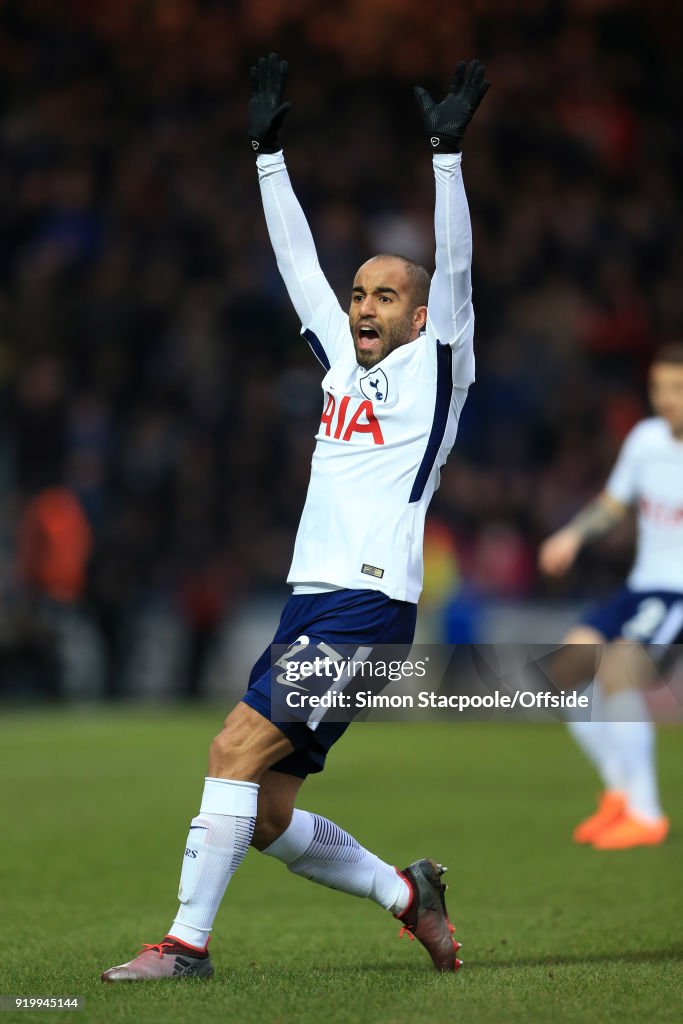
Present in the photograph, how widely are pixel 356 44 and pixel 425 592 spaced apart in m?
8.11

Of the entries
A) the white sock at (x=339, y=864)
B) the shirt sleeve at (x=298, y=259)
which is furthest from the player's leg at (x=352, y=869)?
the shirt sleeve at (x=298, y=259)

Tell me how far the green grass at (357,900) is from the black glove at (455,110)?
2502mm

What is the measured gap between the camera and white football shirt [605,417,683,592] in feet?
27.2

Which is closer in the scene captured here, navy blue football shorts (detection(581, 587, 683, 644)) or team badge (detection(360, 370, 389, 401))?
team badge (detection(360, 370, 389, 401))

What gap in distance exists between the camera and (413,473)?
191 inches

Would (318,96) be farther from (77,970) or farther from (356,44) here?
(77,970)

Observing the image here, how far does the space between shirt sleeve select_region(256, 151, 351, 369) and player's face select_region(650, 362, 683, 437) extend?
136 inches

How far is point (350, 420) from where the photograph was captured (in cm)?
490

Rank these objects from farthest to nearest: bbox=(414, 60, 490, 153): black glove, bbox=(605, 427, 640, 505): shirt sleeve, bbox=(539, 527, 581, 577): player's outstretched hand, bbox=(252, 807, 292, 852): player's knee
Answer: bbox=(605, 427, 640, 505): shirt sleeve → bbox=(539, 527, 581, 577): player's outstretched hand → bbox=(252, 807, 292, 852): player's knee → bbox=(414, 60, 490, 153): black glove

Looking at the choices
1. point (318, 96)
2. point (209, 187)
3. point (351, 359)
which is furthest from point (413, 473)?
point (318, 96)

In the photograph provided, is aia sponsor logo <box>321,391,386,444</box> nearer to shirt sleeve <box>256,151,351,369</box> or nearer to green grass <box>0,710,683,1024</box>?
shirt sleeve <box>256,151,351,369</box>

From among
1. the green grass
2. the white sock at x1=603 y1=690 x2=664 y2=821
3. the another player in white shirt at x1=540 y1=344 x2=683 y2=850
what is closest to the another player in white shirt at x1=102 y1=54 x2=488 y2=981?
the green grass

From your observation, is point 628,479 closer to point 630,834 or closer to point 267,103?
point 630,834

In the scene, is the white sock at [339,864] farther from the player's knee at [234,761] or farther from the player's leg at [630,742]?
the player's leg at [630,742]
